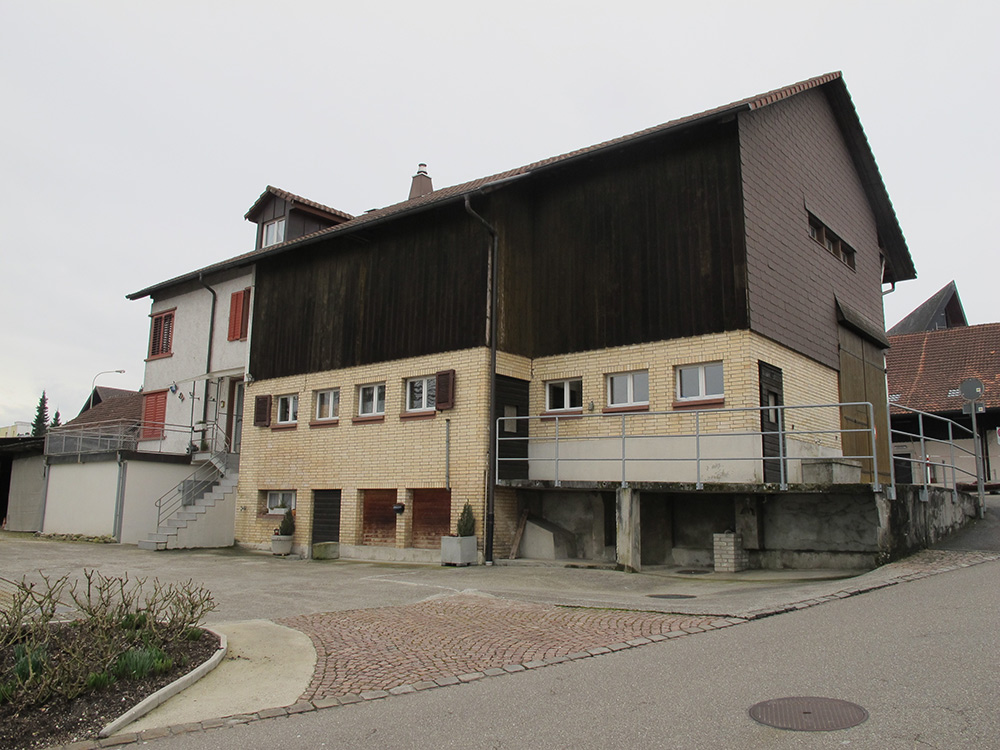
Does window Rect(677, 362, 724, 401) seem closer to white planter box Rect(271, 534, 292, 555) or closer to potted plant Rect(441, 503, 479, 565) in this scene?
potted plant Rect(441, 503, 479, 565)

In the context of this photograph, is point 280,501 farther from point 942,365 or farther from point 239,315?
point 942,365

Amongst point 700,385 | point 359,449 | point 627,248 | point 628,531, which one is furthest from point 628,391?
point 359,449

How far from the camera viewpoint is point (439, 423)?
17375mm

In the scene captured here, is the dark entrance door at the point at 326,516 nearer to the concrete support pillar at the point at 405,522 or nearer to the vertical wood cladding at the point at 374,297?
the concrete support pillar at the point at 405,522

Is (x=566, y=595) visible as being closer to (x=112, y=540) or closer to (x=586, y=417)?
(x=586, y=417)

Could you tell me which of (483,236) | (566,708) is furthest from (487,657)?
(483,236)

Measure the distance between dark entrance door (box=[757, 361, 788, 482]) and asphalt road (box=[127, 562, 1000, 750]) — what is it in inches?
257

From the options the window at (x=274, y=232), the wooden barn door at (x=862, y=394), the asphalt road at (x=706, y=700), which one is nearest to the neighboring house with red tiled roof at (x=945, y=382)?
the wooden barn door at (x=862, y=394)

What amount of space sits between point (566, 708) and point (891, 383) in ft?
90.3

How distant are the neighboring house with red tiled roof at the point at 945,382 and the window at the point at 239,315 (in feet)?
65.0

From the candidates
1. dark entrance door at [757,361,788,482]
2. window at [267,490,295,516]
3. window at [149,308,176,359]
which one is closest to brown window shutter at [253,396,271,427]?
window at [267,490,295,516]

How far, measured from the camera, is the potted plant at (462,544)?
15852 millimetres

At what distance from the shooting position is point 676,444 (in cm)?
1513

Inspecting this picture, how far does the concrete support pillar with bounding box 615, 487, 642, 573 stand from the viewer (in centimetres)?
1421
